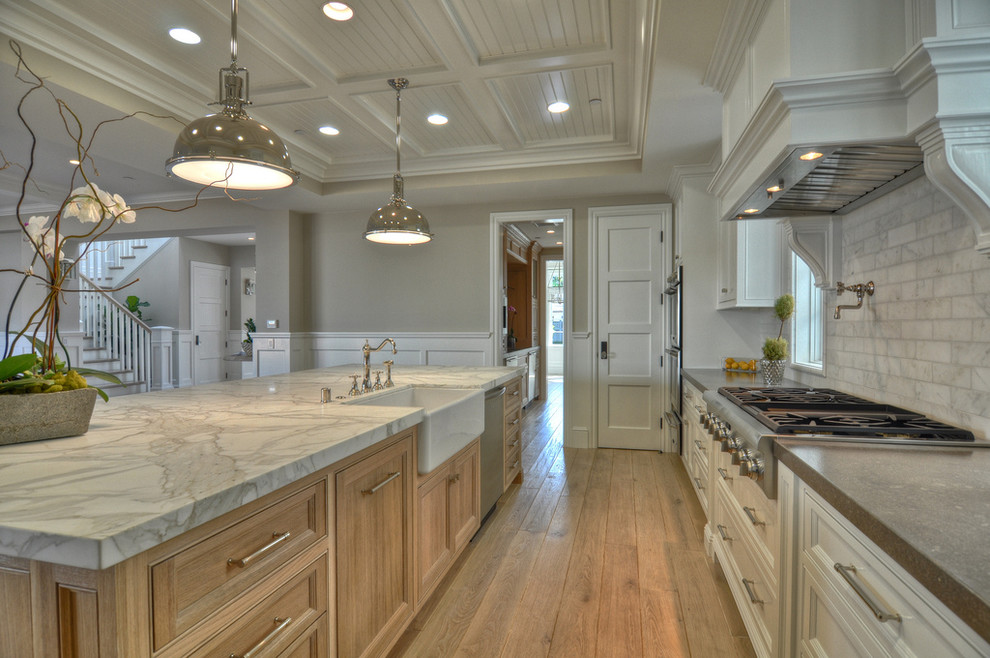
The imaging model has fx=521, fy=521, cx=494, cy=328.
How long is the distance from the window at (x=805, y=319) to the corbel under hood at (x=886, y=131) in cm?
113

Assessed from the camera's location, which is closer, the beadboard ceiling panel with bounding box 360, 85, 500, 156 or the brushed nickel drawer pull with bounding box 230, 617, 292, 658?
the brushed nickel drawer pull with bounding box 230, 617, 292, 658

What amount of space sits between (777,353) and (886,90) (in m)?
1.78

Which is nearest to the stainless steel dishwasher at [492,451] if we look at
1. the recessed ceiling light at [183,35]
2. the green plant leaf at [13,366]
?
the green plant leaf at [13,366]

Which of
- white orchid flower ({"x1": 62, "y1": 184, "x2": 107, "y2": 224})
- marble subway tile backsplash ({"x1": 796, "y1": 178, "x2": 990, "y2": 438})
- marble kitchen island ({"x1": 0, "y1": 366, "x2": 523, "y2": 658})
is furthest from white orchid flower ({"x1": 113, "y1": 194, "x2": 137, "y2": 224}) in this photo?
marble subway tile backsplash ({"x1": 796, "y1": 178, "x2": 990, "y2": 438})

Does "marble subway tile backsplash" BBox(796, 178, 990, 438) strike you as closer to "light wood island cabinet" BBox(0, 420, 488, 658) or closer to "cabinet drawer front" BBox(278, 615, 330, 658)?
"light wood island cabinet" BBox(0, 420, 488, 658)

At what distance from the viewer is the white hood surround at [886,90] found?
1198 mm

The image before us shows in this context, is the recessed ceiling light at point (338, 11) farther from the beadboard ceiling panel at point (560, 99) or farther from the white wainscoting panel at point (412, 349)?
the white wainscoting panel at point (412, 349)

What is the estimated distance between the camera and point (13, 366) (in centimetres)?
127

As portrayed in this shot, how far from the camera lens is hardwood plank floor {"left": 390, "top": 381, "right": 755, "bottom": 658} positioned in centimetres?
195

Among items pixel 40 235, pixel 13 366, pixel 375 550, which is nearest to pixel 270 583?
pixel 375 550

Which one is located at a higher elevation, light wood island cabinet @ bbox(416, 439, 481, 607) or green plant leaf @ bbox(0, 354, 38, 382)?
green plant leaf @ bbox(0, 354, 38, 382)

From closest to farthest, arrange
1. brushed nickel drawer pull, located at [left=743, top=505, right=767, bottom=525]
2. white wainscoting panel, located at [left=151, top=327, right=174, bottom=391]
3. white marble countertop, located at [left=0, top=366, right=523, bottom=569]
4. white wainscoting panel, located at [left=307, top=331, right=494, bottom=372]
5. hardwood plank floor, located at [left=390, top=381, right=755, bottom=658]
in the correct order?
white marble countertop, located at [left=0, top=366, right=523, bottom=569]
brushed nickel drawer pull, located at [left=743, top=505, right=767, bottom=525]
hardwood plank floor, located at [left=390, top=381, right=755, bottom=658]
white wainscoting panel, located at [left=307, top=331, right=494, bottom=372]
white wainscoting panel, located at [left=151, top=327, right=174, bottom=391]

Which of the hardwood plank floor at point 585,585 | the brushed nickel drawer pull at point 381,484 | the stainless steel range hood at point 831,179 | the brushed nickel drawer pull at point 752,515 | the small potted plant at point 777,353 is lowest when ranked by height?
the hardwood plank floor at point 585,585

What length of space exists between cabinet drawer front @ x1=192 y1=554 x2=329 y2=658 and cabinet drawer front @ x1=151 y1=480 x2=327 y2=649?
0.06 metres
